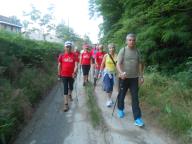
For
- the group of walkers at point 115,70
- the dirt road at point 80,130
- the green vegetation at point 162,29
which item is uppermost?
the green vegetation at point 162,29

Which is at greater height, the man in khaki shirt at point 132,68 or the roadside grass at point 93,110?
the man in khaki shirt at point 132,68

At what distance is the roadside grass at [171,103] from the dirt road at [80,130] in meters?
0.33

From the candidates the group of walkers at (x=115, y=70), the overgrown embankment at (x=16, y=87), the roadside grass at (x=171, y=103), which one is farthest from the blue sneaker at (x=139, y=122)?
the overgrown embankment at (x=16, y=87)

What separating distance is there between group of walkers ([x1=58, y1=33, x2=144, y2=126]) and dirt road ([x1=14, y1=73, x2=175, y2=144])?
0.34m

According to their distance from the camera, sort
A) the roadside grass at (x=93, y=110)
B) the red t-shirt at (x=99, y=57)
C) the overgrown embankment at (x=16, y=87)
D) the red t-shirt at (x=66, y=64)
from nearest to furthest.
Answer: the overgrown embankment at (x=16, y=87) < the roadside grass at (x=93, y=110) < the red t-shirt at (x=66, y=64) < the red t-shirt at (x=99, y=57)

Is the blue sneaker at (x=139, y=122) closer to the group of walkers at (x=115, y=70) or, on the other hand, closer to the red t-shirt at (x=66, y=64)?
the group of walkers at (x=115, y=70)

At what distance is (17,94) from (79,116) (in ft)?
6.14

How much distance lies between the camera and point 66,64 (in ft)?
30.7

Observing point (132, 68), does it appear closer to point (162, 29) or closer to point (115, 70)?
point (115, 70)

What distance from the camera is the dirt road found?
668 centimetres

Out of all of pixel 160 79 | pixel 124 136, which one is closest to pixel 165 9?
pixel 160 79

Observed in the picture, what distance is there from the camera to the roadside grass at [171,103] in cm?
669

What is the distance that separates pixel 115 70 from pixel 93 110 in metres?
1.45

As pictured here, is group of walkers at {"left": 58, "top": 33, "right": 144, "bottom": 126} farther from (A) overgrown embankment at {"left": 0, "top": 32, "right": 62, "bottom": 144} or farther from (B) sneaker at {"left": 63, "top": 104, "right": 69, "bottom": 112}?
(A) overgrown embankment at {"left": 0, "top": 32, "right": 62, "bottom": 144}
